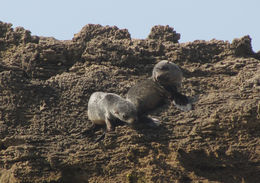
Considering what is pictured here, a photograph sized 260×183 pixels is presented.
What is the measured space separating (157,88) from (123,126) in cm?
127

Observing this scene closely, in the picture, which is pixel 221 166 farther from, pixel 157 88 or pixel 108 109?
pixel 108 109

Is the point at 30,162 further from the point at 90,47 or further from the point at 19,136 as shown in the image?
the point at 90,47

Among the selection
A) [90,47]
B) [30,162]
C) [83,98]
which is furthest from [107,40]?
[30,162]

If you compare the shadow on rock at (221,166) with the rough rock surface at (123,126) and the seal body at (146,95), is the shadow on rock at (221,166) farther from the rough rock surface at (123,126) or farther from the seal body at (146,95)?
the seal body at (146,95)

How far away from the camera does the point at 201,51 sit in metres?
8.80

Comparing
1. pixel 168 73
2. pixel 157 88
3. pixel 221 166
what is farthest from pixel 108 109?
pixel 221 166

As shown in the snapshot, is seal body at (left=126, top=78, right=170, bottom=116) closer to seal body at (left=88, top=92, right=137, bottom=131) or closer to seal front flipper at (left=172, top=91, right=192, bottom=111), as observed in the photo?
seal body at (left=88, top=92, right=137, bottom=131)

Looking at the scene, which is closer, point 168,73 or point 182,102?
point 182,102

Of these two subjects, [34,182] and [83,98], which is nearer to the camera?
[34,182]

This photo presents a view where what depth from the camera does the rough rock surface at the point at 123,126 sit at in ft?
23.9

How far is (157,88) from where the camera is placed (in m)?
8.75

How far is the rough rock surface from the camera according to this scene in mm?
7289

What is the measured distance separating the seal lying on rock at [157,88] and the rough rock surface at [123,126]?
22cm

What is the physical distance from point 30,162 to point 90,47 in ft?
8.25
